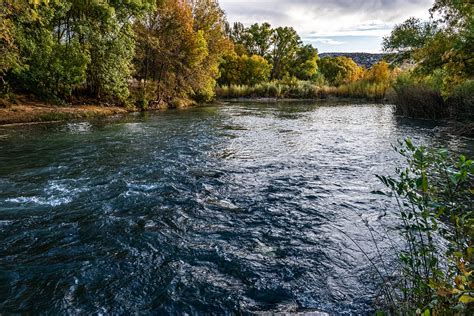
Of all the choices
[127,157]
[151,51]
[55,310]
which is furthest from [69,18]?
[55,310]

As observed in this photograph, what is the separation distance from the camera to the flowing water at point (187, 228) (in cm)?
335

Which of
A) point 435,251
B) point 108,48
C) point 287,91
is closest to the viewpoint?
point 435,251

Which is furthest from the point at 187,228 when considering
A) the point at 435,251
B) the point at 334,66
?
the point at 334,66

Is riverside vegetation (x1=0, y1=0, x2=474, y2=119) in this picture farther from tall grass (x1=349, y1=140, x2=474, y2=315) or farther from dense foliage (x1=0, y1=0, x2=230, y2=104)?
tall grass (x1=349, y1=140, x2=474, y2=315)

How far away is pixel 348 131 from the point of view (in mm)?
14609

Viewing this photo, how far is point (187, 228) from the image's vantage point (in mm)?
4910

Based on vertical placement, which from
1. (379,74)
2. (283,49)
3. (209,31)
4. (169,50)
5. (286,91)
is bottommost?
(286,91)

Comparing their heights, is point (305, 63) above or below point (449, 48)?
above

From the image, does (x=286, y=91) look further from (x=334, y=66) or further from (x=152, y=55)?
(x=334, y=66)

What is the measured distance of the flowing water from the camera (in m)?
3.35

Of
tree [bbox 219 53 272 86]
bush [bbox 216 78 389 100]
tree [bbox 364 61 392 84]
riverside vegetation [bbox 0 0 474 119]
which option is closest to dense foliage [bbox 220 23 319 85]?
tree [bbox 219 53 272 86]

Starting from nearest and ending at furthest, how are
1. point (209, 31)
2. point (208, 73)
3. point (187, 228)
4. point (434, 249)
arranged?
point (434, 249)
point (187, 228)
point (208, 73)
point (209, 31)

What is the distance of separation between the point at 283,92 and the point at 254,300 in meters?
43.3

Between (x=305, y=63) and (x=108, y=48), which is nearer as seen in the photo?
(x=108, y=48)
